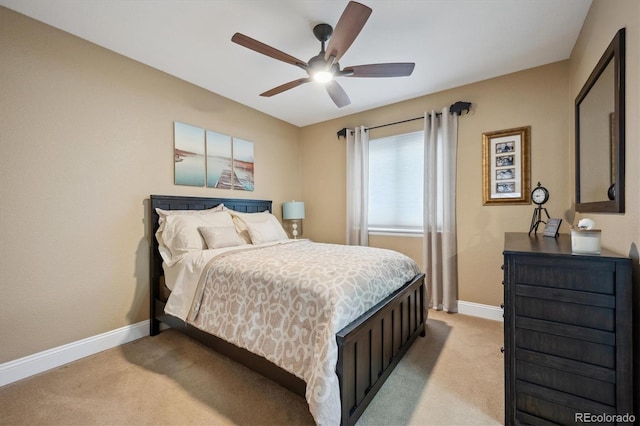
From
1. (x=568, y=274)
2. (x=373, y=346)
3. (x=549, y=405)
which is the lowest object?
(x=549, y=405)

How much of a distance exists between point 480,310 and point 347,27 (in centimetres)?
317

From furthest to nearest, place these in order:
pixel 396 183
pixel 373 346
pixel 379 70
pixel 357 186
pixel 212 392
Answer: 1. pixel 357 186
2. pixel 396 183
3. pixel 379 70
4. pixel 212 392
5. pixel 373 346

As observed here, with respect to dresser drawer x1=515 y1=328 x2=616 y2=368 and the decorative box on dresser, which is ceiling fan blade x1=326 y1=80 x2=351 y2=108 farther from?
dresser drawer x1=515 y1=328 x2=616 y2=368

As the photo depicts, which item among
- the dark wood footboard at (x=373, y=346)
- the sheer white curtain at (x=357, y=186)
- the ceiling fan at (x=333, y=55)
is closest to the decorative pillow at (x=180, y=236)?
the ceiling fan at (x=333, y=55)

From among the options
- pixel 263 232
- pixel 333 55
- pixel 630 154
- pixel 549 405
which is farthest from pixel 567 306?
pixel 263 232

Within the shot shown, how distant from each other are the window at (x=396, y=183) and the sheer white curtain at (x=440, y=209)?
0.19 metres

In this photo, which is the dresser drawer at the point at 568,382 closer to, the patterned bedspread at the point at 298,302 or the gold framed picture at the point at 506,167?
the patterned bedspread at the point at 298,302

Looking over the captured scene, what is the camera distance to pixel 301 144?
4711 mm

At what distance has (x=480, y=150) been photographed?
306cm

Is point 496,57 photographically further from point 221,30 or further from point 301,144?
point 301,144

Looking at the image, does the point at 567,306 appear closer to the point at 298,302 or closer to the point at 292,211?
the point at 298,302

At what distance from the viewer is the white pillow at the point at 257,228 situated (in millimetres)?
3057

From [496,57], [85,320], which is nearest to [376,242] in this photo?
[496,57]

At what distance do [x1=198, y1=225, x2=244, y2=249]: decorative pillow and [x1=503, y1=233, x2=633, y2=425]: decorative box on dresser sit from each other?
233 centimetres
